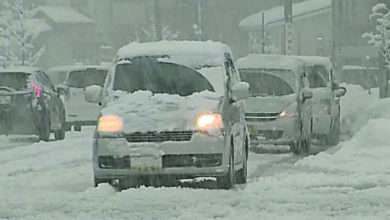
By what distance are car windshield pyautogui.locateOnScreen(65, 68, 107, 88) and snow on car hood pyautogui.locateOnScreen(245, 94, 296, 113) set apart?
789 centimetres

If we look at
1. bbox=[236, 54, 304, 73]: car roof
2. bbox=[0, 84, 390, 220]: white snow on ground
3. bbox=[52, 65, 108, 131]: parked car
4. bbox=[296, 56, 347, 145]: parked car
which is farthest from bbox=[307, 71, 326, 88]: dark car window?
bbox=[52, 65, 108, 131]: parked car

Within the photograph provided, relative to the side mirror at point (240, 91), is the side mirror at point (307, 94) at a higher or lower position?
lower

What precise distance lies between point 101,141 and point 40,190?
129 centimetres

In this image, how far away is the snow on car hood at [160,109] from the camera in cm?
1133

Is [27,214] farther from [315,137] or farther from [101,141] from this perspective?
[315,137]

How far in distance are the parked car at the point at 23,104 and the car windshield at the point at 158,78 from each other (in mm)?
7519

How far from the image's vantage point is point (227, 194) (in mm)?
11172

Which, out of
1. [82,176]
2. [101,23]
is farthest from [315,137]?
[101,23]

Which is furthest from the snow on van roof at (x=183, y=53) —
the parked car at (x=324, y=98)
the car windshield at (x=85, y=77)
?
the car windshield at (x=85, y=77)

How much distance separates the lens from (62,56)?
76.7m

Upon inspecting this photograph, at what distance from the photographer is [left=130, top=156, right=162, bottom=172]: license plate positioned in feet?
36.7

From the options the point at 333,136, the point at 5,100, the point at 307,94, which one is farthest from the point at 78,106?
the point at 307,94

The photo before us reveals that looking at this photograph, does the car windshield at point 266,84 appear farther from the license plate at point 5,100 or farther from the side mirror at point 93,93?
the side mirror at point 93,93

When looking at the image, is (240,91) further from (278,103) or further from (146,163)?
(278,103)
